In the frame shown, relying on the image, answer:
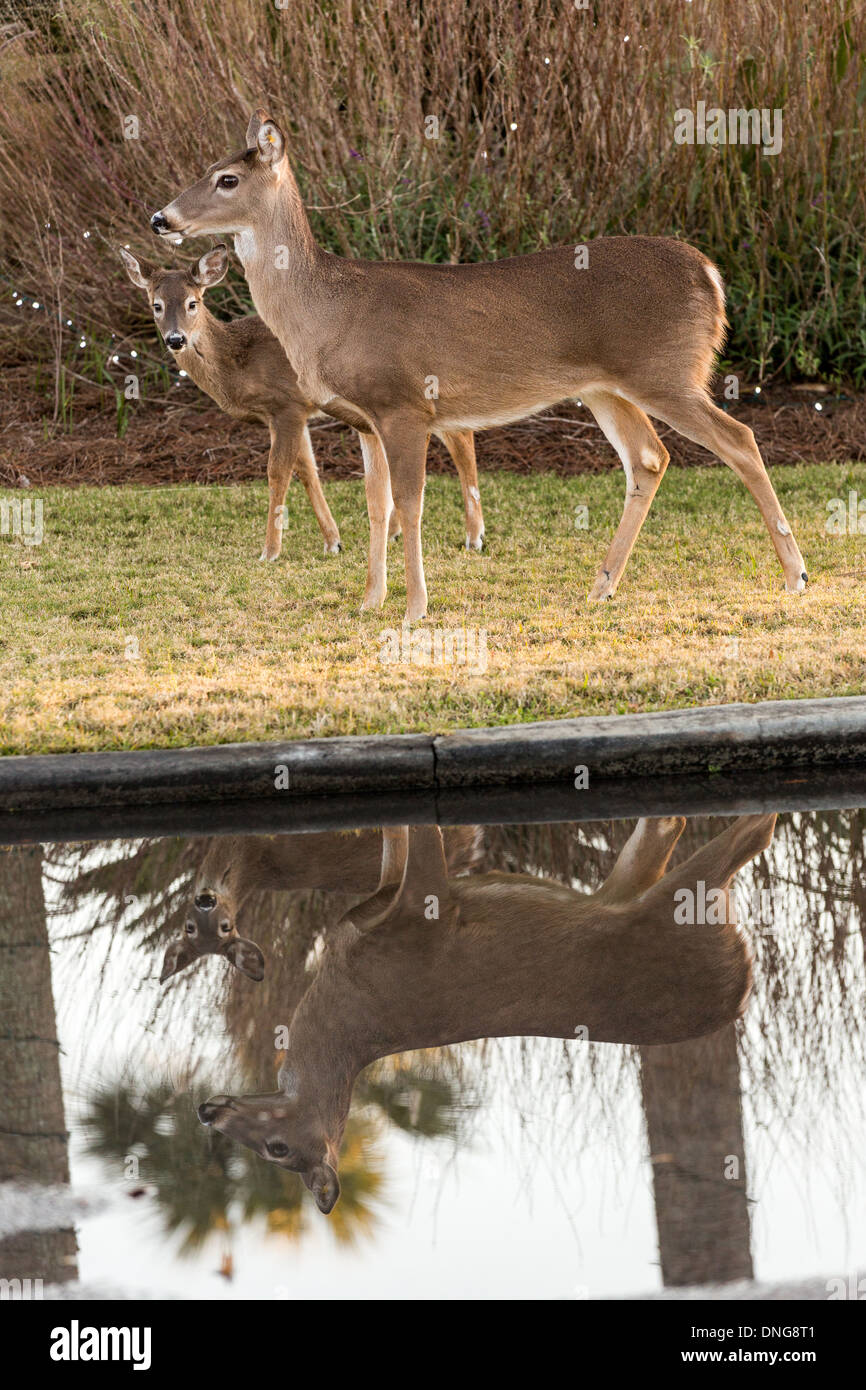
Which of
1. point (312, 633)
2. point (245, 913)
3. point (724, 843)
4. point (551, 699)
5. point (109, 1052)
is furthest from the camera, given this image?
point (312, 633)

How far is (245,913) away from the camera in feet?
16.2

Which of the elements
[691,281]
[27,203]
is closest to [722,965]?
[691,281]

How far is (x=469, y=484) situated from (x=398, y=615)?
1.83 metres

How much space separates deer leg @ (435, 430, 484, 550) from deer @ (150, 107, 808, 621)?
159cm

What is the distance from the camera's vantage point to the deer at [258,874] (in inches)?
186

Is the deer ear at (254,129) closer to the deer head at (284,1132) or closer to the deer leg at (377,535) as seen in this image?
the deer leg at (377,535)

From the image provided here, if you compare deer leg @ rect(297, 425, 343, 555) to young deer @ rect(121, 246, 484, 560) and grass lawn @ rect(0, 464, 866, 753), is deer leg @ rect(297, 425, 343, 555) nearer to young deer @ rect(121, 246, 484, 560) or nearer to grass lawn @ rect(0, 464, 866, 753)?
young deer @ rect(121, 246, 484, 560)

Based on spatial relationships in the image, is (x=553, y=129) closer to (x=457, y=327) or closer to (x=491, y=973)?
(x=457, y=327)

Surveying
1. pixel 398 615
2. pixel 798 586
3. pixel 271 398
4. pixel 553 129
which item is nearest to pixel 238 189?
pixel 271 398

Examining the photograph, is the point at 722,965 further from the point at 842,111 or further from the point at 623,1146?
the point at 842,111

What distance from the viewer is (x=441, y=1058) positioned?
395cm

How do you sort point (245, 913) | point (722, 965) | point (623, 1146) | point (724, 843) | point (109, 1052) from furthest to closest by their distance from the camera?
point (724, 843) → point (245, 913) → point (722, 965) → point (109, 1052) → point (623, 1146)

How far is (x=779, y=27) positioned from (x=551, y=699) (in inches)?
372

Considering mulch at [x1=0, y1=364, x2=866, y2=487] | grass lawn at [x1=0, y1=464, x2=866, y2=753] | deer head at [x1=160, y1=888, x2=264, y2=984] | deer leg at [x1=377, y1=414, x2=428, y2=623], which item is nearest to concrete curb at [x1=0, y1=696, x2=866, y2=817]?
grass lawn at [x1=0, y1=464, x2=866, y2=753]
